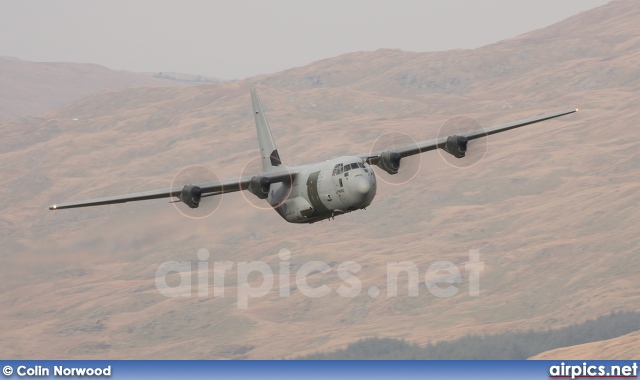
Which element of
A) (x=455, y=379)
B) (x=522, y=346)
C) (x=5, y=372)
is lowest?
(x=522, y=346)

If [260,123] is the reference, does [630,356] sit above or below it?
below

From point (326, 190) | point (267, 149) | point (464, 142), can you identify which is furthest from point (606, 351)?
point (326, 190)

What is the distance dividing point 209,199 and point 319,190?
6.86 metres

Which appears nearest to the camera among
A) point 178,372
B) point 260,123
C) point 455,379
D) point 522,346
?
point 260,123

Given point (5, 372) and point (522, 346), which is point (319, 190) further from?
point (522, 346)

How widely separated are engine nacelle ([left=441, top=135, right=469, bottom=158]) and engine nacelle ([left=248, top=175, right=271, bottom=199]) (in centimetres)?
1186

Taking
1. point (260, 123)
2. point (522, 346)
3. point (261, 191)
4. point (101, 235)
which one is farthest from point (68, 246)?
point (261, 191)

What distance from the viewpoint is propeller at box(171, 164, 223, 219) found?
61.2 meters

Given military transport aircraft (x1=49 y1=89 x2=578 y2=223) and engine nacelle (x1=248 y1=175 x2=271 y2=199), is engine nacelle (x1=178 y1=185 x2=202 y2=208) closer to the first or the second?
military transport aircraft (x1=49 y1=89 x2=578 y2=223)

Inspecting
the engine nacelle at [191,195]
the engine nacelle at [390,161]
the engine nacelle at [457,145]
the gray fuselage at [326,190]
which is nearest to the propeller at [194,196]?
the engine nacelle at [191,195]

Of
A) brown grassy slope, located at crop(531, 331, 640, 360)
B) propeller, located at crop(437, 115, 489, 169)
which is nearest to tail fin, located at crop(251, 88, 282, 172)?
propeller, located at crop(437, 115, 489, 169)

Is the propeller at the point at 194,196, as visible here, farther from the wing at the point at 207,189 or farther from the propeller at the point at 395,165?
the propeller at the point at 395,165

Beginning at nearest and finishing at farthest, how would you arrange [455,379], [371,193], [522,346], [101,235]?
[371,193] < [455,379] < [101,235] < [522,346]

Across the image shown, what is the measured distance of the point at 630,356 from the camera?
155 m
